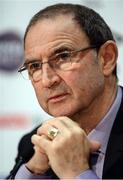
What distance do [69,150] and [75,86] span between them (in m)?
0.23

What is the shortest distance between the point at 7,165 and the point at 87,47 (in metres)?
1.49

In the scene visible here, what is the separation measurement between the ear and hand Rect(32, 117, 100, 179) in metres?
0.30

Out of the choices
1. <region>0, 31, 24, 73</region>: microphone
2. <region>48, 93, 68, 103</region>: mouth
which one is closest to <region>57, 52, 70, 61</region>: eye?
<region>48, 93, 68, 103</region>: mouth

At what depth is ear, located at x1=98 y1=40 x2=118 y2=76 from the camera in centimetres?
141

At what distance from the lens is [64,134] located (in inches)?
46.3

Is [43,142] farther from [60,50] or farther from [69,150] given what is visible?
[60,50]

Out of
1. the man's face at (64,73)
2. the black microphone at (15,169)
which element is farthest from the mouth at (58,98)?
the black microphone at (15,169)

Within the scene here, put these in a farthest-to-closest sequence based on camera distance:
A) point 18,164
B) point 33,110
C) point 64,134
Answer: point 33,110 → point 18,164 → point 64,134

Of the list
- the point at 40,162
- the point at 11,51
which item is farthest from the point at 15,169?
the point at 11,51

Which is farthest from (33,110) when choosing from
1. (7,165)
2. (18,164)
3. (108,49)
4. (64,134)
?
(64,134)

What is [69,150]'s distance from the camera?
3.80ft

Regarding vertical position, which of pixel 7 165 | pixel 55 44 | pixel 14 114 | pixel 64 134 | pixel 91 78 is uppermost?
pixel 55 44

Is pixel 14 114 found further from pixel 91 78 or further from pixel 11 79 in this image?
pixel 91 78

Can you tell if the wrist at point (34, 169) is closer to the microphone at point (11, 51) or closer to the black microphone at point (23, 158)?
the black microphone at point (23, 158)
